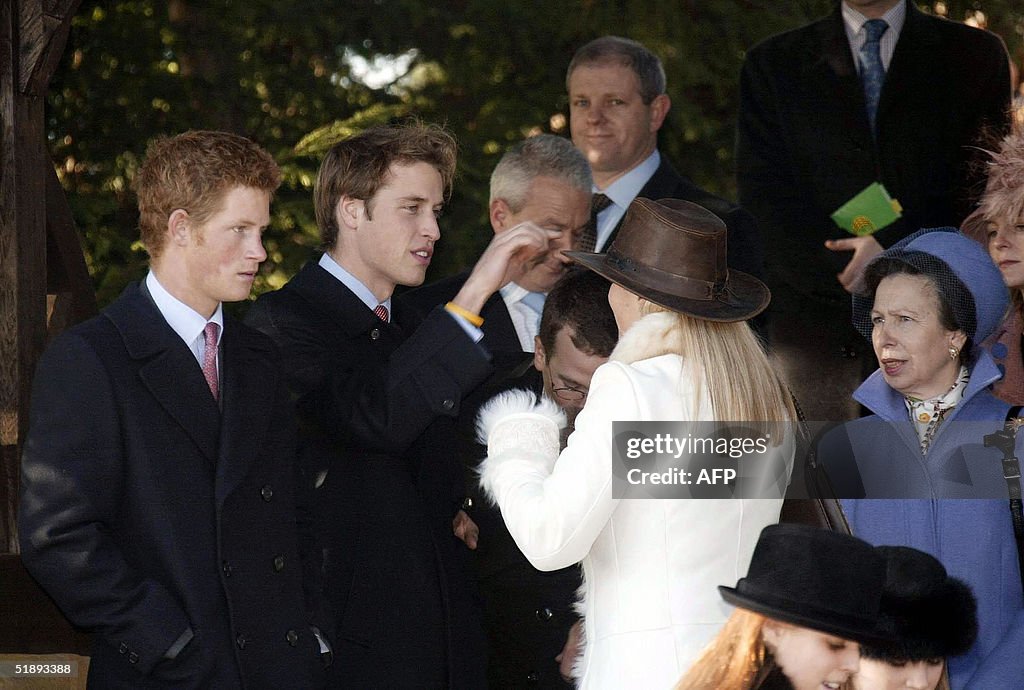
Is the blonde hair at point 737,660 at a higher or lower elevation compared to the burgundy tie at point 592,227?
lower

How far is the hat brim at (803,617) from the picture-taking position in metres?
2.34

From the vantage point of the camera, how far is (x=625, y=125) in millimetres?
3801

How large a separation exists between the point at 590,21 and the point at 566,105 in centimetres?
25

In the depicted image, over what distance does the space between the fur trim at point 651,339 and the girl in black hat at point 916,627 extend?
60 centimetres

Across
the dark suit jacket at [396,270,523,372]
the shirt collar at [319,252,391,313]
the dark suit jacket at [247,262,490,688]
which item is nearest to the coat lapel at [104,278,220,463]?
the dark suit jacket at [247,262,490,688]

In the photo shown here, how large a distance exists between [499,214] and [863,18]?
115 centimetres

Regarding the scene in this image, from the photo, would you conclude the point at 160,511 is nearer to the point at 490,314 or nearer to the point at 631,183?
the point at 490,314

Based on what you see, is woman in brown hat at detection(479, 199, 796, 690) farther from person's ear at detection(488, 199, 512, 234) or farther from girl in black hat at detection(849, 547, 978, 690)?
person's ear at detection(488, 199, 512, 234)

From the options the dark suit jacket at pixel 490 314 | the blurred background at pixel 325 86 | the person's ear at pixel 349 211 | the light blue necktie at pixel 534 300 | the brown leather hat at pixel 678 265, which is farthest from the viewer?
the blurred background at pixel 325 86

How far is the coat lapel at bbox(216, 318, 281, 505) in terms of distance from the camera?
2717 mm

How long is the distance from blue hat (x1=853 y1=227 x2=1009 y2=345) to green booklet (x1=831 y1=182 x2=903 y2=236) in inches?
11.4

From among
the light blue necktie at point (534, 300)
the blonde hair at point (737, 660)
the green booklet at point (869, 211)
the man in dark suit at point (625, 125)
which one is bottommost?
the blonde hair at point (737, 660)

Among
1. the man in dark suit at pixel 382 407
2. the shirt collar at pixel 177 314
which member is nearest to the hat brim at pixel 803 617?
the man in dark suit at pixel 382 407
